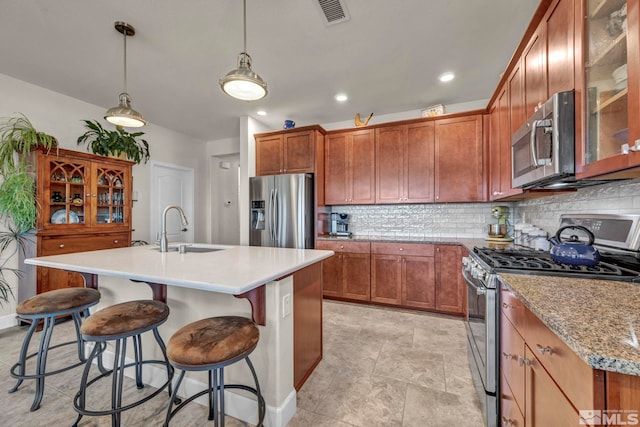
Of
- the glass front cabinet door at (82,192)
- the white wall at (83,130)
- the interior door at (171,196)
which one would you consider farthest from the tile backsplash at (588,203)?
the white wall at (83,130)

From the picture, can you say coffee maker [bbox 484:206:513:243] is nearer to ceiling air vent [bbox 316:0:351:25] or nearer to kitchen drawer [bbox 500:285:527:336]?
kitchen drawer [bbox 500:285:527:336]

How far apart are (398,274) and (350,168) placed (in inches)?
64.7

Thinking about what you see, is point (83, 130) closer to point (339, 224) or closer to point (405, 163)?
point (339, 224)

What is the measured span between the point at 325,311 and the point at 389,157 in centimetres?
224

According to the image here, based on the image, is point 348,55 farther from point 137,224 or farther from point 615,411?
point 137,224

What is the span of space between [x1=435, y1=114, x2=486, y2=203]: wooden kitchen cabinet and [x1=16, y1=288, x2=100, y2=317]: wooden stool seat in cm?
357

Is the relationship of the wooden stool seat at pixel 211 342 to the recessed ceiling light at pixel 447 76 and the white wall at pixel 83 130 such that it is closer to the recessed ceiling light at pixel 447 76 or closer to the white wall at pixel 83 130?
the recessed ceiling light at pixel 447 76

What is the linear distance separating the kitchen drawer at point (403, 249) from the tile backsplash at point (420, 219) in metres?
0.58

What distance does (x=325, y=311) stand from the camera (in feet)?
10.4

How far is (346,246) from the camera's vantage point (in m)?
3.44

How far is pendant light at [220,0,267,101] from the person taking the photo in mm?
1661

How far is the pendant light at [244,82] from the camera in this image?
5.45 feet

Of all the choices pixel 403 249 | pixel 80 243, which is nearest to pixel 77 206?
pixel 80 243

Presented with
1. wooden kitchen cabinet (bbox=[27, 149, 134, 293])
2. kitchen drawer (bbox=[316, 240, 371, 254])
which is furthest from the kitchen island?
kitchen drawer (bbox=[316, 240, 371, 254])
